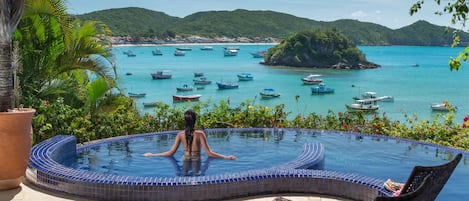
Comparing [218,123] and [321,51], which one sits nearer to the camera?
[218,123]

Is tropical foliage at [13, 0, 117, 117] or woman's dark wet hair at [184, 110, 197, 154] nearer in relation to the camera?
woman's dark wet hair at [184, 110, 197, 154]

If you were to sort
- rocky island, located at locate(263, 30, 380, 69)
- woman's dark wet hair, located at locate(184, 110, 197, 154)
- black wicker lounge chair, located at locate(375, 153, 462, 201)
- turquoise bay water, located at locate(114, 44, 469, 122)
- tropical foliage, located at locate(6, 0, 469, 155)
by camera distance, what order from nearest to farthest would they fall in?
black wicker lounge chair, located at locate(375, 153, 462, 201)
woman's dark wet hair, located at locate(184, 110, 197, 154)
tropical foliage, located at locate(6, 0, 469, 155)
turquoise bay water, located at locate(114, 44, 469, 122)
rocky island, located at locate(263, 30, 380, 69)

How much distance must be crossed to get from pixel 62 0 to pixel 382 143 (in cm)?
729

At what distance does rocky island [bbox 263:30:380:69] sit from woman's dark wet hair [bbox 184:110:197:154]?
10346 centimetres

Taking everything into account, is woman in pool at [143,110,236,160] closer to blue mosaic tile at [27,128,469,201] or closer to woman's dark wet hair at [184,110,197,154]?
woman's dark wet hair at [184,110,197,154]

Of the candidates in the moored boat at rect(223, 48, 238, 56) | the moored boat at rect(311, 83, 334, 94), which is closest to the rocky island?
the moored boat at rect(311, 83, 334, 94)

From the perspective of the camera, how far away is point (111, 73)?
37.6 ft

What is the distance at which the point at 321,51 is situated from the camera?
113 meters

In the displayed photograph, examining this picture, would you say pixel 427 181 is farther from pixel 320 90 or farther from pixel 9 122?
pixel 320 90

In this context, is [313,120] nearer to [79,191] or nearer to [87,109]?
[87,109]

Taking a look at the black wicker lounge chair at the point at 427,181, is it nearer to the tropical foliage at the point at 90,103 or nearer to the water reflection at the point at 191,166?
the water reflection at the point at 191,166

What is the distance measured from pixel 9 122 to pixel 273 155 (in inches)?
196

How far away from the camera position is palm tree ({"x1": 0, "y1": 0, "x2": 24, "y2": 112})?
620 cm

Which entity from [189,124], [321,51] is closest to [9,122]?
[189,124]
